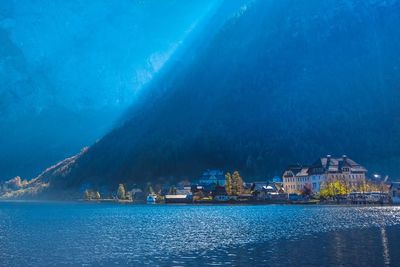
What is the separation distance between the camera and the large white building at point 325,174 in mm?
178750

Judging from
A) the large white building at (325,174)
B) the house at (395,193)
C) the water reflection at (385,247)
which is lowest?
the water reflection at (385,247)

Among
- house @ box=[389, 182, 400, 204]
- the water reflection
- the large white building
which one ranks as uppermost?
the large white building

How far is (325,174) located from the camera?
179125 mm

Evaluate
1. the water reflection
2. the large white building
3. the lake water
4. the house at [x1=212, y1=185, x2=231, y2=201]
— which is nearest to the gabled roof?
the large white building

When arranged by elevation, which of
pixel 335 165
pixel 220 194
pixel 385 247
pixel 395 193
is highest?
pixel 335 165

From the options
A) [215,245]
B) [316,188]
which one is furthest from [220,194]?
[215,245]

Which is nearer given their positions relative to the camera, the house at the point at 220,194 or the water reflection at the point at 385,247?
the water reflection at the point at 385,247

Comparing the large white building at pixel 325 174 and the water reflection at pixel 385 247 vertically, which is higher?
the large white building at pixel 325 174

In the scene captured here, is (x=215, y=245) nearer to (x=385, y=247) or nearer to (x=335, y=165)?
(x=385, y=247)

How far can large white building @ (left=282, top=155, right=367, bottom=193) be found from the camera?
179 m

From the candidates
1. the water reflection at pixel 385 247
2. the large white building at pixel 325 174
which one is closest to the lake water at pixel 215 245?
the water reflection at pixel 385 247

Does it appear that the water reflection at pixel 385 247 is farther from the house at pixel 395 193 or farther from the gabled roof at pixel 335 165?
the gabled roof at pixel 335 165

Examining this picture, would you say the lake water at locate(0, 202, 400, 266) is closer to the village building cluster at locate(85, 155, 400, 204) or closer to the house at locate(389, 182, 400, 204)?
the house at locate(389, 182, 400, 204)

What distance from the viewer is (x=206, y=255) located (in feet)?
167
